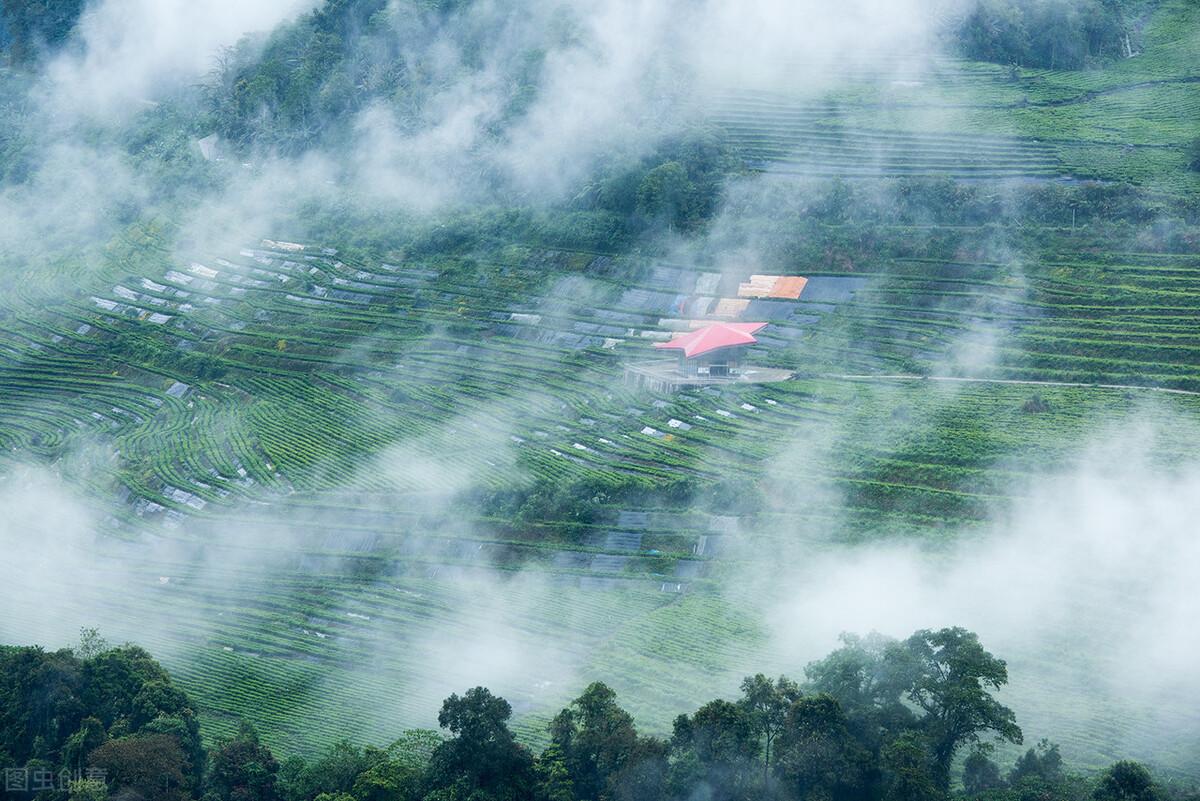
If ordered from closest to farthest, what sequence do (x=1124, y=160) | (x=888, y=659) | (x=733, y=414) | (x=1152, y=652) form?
(x=888, y=659) < (x=1152, y=652) < (x=733, y=414) < (x=1124, y=160)

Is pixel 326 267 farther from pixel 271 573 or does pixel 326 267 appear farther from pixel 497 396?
pixel 271 573

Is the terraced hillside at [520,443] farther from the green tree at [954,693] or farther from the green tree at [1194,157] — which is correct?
the green tree at [1194,157]

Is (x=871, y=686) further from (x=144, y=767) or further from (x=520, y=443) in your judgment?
(x=520, y=443)

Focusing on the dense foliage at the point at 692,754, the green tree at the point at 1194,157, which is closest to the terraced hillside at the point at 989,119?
the green tree at the point at 1194,157

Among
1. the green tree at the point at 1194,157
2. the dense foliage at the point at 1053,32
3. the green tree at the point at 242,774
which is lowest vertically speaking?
the green tree at the point at 242,774

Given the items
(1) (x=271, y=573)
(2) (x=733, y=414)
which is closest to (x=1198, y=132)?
(2) (x=733, y=414)

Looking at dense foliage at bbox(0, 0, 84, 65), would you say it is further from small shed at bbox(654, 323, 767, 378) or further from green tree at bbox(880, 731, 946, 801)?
green tree at bbox(880, 731, 946, 801)
